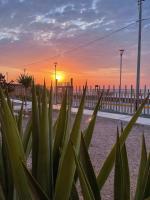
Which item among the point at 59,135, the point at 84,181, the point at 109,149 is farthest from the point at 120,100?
the point at 84,181

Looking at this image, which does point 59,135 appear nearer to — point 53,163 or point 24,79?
point 53,163

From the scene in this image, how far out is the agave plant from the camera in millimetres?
1155

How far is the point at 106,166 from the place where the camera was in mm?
1470

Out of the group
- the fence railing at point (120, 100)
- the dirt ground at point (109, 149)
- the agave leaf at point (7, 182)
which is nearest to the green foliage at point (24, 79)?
the fence railing at point (120, 100)

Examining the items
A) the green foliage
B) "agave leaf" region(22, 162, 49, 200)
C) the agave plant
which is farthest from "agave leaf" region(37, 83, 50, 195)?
the green foliage

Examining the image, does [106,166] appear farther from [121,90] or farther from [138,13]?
[138,13]

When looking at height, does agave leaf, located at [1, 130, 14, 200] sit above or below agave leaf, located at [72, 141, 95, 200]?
below

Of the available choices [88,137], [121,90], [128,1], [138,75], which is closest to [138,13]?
[128,1]

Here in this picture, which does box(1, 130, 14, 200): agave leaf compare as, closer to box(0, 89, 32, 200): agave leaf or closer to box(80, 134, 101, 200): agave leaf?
box(0, 89, 32, 200): agave leaf

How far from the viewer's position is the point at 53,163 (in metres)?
1.48

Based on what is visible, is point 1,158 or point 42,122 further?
point 1,158

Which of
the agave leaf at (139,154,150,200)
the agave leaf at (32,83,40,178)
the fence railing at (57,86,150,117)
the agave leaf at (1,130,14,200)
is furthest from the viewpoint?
the fence railing at (57,86,150,117)

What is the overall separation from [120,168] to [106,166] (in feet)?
0.65

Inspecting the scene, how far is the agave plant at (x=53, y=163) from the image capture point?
45.5 inches
